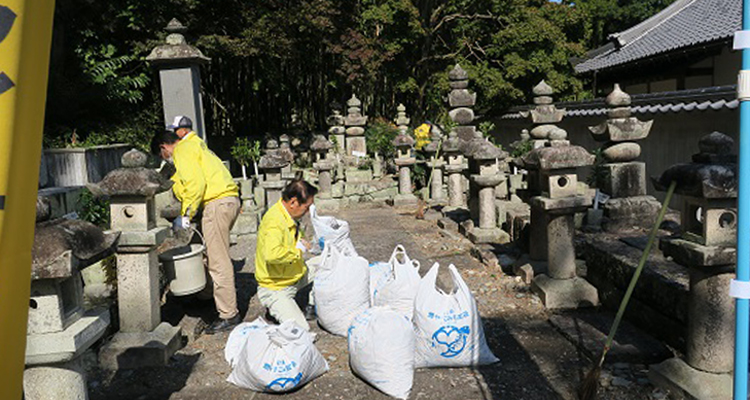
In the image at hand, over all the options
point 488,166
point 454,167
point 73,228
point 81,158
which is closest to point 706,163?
point 73,228

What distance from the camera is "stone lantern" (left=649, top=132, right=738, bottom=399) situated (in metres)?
3.10

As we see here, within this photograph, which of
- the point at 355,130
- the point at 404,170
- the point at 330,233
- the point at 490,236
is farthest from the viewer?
the point at 355,130

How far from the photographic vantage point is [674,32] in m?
13.3

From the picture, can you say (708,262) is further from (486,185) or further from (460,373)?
(486,185)

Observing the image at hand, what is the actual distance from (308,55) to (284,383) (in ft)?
48.0

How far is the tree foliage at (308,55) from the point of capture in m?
12.8

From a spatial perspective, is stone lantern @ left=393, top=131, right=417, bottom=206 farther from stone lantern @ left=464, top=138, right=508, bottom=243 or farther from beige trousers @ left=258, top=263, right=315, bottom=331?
beige trousers @ left=258, top=263, right=315, bottom=331

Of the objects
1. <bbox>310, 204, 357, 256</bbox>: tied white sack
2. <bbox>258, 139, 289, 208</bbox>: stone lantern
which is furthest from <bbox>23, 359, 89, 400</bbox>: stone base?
<bbox>258, 139, 289, 208</bbox>: stone lantern

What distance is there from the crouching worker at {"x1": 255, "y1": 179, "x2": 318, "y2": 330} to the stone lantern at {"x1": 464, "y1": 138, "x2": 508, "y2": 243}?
367 centimetres

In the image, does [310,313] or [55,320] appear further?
[310,313]

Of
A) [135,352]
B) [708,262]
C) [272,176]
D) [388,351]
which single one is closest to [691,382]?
[708,262]

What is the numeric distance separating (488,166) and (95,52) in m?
10.2

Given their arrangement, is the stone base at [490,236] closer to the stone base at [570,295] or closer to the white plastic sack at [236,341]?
the stone base at [570,295]

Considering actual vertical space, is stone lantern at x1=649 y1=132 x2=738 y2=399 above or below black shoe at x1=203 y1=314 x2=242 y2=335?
above
